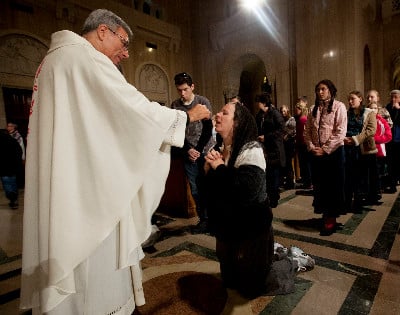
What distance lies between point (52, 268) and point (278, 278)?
1710 mm

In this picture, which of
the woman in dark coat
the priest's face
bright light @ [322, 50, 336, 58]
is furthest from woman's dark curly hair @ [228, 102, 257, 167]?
bright light @ [322, 50, 336, 58]

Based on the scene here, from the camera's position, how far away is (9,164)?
6.36 m

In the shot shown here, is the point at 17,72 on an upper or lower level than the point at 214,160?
upper

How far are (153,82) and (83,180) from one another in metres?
12.0

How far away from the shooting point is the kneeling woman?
2045 millimetres

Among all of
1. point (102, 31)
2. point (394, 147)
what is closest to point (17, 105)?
point (102, 31)

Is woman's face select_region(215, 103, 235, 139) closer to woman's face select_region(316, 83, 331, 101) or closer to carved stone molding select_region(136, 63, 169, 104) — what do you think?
woman's face select_region(316, 83, 331, 101)

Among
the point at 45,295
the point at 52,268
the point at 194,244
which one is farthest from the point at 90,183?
the point at 194,244

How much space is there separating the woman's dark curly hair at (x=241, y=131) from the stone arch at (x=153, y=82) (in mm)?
10631

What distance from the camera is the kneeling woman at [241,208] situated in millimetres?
2045

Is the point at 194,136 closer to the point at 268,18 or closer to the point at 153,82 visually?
the point at 268,18

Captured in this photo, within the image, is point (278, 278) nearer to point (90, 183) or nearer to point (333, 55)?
point (90, 183)

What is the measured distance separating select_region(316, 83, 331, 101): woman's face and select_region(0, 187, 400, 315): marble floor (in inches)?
66.3

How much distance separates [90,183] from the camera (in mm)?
1429
